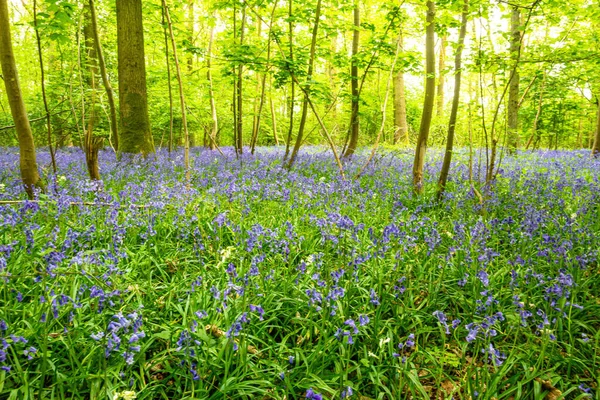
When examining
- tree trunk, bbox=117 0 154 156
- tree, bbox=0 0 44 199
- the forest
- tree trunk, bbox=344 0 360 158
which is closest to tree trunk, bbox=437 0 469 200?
the forest

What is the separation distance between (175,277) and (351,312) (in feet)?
5.35

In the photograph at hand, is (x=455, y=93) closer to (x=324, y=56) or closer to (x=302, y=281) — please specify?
(x=302, y=281)

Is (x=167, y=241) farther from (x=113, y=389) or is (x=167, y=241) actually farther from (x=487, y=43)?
(x=487, y=43)

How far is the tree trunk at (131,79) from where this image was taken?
8.51 metres

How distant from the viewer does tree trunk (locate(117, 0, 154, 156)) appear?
Result: 851 centimetres

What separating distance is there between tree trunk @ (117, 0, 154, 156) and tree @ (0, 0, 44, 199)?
3.97m

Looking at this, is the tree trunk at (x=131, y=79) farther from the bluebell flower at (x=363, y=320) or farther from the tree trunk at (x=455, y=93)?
the bluebell flower at (x=363, y=320)

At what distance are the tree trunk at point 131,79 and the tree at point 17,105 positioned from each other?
3970mm

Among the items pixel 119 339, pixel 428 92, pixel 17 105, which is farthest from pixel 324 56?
pixel 119 339

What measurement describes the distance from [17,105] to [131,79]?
438cm

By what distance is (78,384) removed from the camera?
2086 mm

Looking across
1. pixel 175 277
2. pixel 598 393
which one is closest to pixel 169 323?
pixel 175 277

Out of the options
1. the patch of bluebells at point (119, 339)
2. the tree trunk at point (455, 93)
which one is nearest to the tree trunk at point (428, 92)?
the tree trunk at point (455, 93)

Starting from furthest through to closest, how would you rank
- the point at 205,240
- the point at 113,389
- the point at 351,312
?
the point at 205,240 < the point at 351,312 < the point at 113,389
